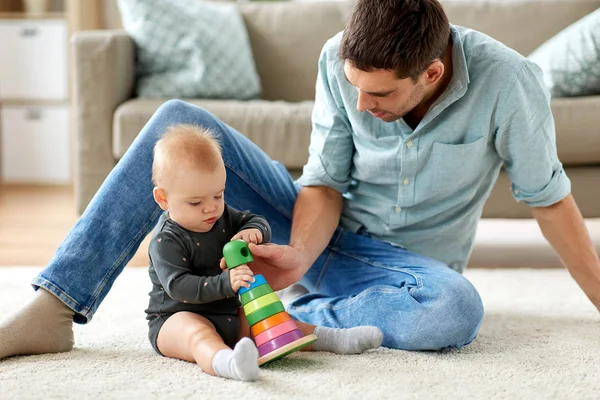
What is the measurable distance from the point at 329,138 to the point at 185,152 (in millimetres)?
382

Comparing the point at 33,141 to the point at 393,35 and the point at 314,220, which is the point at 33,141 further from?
the point at 393,35

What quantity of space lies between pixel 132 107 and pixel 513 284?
135 cm

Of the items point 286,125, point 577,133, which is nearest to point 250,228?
point 286,125

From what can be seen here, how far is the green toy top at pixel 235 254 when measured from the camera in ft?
4.26

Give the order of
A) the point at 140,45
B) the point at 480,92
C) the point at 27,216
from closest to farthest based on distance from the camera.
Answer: the point at 480,92
the point at 140,45
the point at 27,216

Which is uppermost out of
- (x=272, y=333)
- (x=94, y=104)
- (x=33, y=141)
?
(x=272, y=333)

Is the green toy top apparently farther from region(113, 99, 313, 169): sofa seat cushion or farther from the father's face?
region(113, 99, 313, 169): sofa seat cushion

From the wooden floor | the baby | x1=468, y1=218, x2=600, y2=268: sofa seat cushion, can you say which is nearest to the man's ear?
the baby

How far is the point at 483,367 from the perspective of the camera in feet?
4.47

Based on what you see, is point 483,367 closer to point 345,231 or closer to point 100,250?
point 345,231

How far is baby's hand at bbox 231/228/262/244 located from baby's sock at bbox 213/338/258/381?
0.19 m

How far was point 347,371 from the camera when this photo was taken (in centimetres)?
131

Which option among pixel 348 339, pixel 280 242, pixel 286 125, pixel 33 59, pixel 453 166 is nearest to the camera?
pixel 348 339

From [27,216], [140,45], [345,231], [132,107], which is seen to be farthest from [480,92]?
[27,216]
